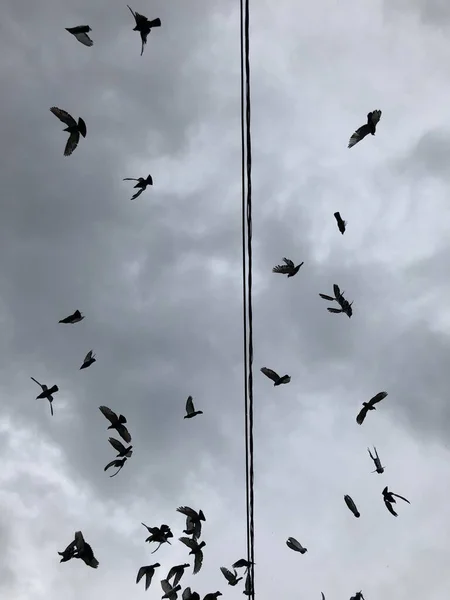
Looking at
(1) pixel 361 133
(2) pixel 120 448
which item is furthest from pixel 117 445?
(1) pixel 361 133

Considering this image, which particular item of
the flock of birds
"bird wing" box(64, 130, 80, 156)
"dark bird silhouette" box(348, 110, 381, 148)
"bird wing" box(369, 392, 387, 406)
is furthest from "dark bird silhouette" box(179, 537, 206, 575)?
"dark bird silhouette" box(348, 110, 381, 148)

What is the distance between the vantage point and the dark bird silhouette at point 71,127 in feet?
46.4

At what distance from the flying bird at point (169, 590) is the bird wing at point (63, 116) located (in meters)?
8.85

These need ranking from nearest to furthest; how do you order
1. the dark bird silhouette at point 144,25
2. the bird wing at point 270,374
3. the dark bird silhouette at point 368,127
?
1. the dark bird silhouette at point 144,25
2. the dark bird silhouette at point 368,127
3. the bird wing at point 270,374

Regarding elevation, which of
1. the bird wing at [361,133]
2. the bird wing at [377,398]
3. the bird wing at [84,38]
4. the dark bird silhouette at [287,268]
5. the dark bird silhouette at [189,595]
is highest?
the bird wing at [84,38]

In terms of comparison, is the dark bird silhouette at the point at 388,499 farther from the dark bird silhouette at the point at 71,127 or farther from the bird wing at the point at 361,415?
the dark bird silhouette at the point at 71,127

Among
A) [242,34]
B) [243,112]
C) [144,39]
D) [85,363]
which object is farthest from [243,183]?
[85,363]

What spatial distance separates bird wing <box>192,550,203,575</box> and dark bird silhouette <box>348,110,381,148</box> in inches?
335

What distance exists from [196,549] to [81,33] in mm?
9934

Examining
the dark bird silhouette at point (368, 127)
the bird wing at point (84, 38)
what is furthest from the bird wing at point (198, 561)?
the bird wing at point (84, 38)

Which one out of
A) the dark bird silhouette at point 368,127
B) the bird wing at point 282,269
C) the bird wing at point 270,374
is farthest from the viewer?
the bird wing at point 270,374

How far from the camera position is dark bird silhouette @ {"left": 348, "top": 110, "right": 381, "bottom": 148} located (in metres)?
14.9

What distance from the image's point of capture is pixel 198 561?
609 inches

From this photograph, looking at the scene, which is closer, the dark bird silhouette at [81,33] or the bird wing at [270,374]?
the dark bird silhouette at [81,33]
